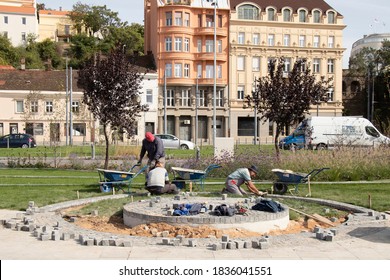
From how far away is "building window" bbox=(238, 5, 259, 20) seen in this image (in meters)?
63.4

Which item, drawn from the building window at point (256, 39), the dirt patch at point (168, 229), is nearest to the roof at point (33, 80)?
the building window at point (256, 39)

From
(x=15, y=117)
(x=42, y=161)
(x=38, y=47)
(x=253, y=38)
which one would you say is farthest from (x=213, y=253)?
(x=38, y=47)

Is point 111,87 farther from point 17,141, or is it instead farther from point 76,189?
point 17,141

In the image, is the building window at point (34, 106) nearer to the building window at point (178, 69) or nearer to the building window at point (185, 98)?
the building window at point (178, 69)

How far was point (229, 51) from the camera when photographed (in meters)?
62.7

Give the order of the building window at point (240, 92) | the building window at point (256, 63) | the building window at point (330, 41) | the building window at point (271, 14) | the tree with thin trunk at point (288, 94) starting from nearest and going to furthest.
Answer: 1. the tree with thin trunk at point (288, 94)
2. the building window at point (240, 92)
3. the building window at point (256, 63)
4. the building window at point (271, 14)
5. the building window at point (330, 41)

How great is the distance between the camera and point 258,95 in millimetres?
27266

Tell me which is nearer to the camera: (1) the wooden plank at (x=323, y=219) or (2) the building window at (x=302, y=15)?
(1) the wooden plank at (x=323, y=219)

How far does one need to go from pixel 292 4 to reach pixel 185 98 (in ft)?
56.0

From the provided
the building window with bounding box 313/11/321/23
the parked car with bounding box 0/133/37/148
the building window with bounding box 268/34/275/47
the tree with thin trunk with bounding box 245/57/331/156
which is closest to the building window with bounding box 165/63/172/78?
the building window with bounding box 268/34/275/47

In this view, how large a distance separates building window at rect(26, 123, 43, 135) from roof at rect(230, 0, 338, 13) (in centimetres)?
2469

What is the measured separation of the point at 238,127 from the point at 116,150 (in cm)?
3294

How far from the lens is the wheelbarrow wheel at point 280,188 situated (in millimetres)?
16812

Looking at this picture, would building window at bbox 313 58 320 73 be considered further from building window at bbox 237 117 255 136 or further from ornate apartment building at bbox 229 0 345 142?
building window at bbox 237 117 255 136
